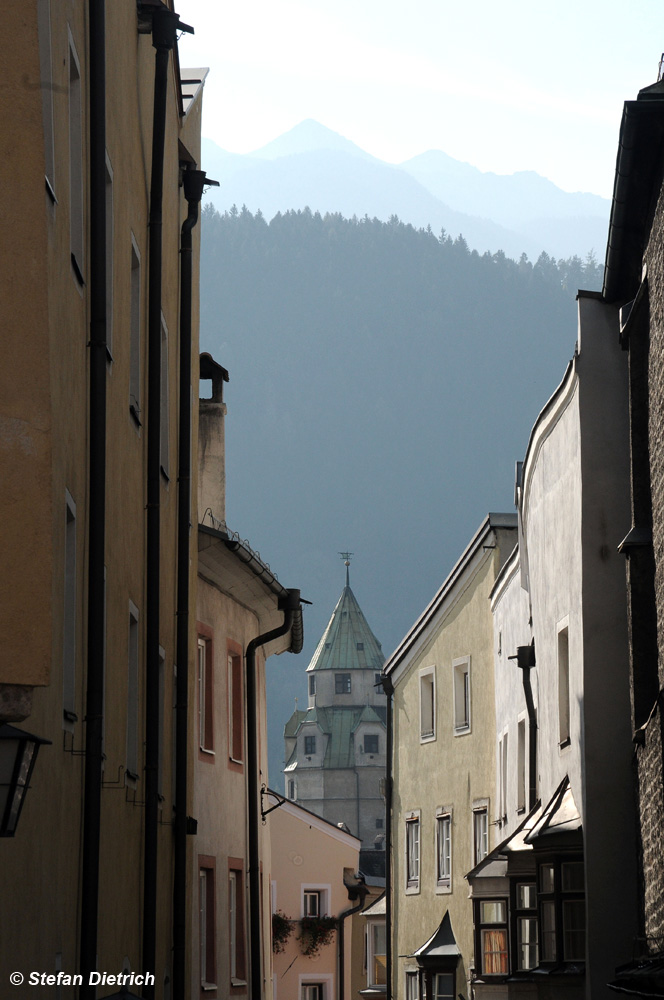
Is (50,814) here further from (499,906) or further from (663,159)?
(499,906)

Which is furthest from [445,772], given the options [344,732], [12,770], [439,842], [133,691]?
[344,732]

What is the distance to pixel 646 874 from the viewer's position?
556 inches

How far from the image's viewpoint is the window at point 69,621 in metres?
9.74

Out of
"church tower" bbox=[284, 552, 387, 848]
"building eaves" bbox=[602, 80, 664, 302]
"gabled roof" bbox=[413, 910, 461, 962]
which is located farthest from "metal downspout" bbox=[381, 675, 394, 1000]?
"church tower" bbox=[284, 552, 387, 848]

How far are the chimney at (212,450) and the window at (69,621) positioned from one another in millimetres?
12204

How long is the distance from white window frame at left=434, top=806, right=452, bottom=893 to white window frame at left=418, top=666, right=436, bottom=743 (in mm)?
1794

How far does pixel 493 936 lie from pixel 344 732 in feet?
415

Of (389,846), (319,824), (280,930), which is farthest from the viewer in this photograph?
(319,824)

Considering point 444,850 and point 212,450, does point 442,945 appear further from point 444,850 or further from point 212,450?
point 212,450

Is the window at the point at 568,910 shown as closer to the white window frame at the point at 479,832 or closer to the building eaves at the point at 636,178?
the building eaves at the point at 636,178

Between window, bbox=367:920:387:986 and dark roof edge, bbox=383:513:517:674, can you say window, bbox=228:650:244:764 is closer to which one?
dark roof edge, bbox=383:513:517:674

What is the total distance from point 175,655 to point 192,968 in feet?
12.4

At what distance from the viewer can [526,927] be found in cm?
2091

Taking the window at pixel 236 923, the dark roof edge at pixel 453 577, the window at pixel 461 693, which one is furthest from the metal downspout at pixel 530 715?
the window at pixel 461 693
